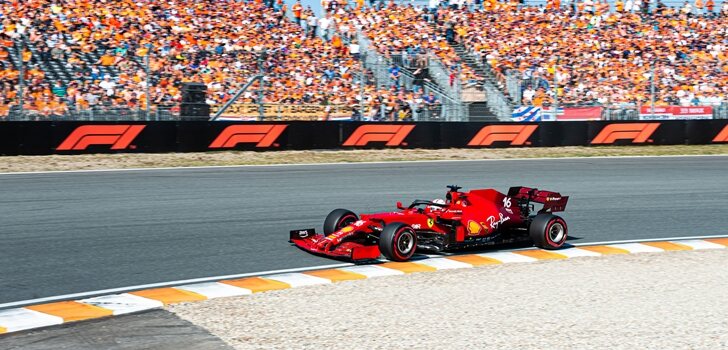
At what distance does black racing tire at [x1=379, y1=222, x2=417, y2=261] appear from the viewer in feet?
27.7

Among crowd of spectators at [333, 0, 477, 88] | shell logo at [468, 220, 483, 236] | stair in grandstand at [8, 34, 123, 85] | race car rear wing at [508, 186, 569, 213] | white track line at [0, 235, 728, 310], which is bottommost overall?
white track line at [0, 235, 728, 310]

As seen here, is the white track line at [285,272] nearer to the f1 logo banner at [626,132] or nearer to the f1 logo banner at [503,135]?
the f1 logo banner at [503,135]

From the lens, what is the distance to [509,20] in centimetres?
3014

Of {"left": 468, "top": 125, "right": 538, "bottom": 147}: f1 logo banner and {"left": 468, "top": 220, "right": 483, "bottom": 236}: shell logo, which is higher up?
{"left": 468, "top": 125, "right": 538, "bottom": 147}: f1 logo banner

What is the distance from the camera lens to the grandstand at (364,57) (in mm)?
18562

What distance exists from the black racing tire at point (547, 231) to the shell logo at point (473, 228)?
71cm

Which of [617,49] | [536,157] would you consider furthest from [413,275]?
[617,49]

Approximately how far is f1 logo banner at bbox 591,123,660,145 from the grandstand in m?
0.59

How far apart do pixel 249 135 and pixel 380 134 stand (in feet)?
10.6

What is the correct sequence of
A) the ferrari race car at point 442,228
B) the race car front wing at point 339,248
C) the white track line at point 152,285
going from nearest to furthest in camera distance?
1. the white track line at point 152,285
2. the race car front wing at point 339,248
3. the ferrari race car at point 442,228

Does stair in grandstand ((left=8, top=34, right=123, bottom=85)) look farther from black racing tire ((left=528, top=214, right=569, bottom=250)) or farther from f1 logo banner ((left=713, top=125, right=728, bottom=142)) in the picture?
f1 logo banner ((left=713, top=125, right=728, bottom=142))

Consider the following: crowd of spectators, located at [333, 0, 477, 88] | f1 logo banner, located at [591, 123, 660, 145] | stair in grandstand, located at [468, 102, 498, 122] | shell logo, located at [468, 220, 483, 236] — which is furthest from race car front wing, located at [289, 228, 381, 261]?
f1 logo banner, located at [591, 123, 660, 145]

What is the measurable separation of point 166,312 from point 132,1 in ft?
61.6

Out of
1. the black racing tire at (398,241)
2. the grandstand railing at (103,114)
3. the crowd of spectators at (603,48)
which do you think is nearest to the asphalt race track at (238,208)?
the black racing tire at (398,241)
